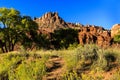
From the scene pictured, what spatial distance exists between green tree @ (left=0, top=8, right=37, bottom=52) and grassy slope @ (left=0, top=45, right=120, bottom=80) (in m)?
41.2

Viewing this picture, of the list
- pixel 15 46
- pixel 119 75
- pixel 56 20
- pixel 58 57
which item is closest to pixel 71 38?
pixel 15 46

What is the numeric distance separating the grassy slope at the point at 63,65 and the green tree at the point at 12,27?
41213 mm

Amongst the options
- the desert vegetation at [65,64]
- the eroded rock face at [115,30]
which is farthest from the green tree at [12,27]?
the desert vegetation at [65,64]

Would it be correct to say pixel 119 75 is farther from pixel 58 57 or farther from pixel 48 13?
pixel 48 13

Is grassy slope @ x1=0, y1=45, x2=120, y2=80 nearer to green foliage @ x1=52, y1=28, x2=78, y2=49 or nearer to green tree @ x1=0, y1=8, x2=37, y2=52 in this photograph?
green tree @ x1=0, y1=8, x2=37, y2=52

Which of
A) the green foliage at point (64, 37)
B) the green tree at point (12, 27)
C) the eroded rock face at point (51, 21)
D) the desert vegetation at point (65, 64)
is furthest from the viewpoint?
the eroded rock face at point (51, 21)

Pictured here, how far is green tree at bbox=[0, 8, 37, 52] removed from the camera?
218 ft

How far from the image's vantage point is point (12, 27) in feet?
220

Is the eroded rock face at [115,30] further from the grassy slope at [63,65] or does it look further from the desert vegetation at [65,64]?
the grassy slope at [63,65]

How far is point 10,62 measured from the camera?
77.8 ft

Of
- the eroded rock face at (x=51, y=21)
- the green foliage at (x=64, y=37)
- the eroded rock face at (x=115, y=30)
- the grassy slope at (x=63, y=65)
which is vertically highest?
the eroded rock face at (x=51, y=21)

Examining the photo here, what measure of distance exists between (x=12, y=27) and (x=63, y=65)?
4454 centimetres

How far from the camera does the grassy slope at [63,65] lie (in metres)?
20.6

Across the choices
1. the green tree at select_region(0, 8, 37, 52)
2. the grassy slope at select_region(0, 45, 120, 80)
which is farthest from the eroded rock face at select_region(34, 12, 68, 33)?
the grassy slope at select_region(0, 45, 120, 80)
